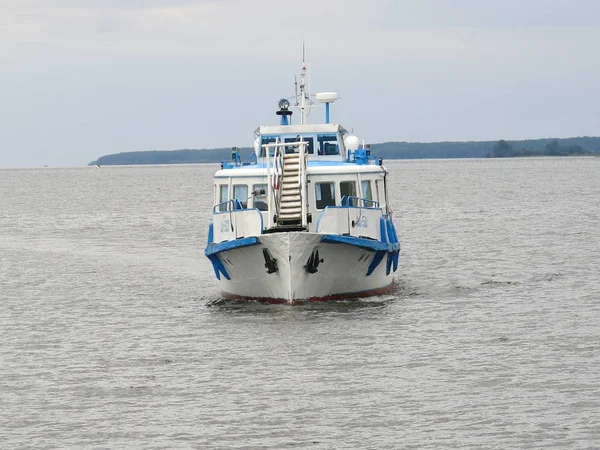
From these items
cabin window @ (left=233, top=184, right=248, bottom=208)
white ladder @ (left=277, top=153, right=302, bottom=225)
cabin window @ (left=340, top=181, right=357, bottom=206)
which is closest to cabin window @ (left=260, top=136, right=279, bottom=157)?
cabin window @ (left=233, top=184, right=248, bottom=208)

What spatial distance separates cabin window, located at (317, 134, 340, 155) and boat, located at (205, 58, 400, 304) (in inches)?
56.3

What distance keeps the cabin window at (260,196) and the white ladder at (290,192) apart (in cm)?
90

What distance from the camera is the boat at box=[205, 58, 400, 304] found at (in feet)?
101

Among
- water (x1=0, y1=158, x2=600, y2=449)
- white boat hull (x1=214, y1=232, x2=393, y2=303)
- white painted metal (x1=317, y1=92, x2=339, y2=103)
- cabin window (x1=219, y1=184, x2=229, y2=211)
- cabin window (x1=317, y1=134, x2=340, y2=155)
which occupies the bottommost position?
water (x1=0, y1=158, x2=600, y2=449)

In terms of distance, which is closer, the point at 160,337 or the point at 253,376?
the point at 253,376

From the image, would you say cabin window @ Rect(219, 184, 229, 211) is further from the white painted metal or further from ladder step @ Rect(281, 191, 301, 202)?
the white painted metal

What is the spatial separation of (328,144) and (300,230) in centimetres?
635

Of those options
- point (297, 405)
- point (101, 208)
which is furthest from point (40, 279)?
point (101, 208)

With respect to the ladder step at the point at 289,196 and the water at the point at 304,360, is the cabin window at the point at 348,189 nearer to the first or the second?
the ladder step at the point at 289,196

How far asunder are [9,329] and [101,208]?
6893cm

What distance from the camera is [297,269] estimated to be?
3075 centimetres

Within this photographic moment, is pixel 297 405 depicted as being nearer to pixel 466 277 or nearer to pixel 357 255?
pixel 357 255

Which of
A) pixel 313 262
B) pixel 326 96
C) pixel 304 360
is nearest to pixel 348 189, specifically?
pixel 313 262

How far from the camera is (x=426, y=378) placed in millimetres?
23734
